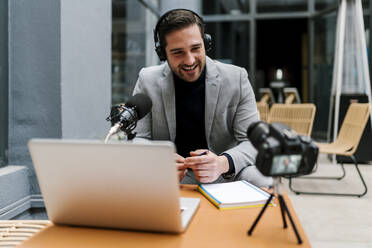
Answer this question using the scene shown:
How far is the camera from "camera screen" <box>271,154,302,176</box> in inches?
29.0

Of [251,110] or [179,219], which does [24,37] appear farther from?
[179,219]

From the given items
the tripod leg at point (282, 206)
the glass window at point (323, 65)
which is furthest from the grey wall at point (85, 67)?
the glass window at point (323, 65)

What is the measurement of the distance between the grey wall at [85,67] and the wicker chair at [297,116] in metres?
2.77

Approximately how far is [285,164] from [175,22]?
2.98 ft

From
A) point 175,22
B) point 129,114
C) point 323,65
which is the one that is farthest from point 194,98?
point 323,65

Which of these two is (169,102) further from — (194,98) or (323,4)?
(323,4)

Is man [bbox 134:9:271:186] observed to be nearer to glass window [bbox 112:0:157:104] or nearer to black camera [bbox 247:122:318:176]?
black camera [bbox 247:122:318:176]

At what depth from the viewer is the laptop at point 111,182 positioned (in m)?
0.69

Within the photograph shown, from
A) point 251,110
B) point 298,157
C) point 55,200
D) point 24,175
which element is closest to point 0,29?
point 24,175

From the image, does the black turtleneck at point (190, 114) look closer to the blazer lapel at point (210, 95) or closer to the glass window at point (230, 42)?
the blazer lapel at point (210, 95)

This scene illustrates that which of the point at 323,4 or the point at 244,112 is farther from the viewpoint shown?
the point at 323,4

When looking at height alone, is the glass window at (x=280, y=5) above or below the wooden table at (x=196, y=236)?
above

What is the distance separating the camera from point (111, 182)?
0.74 metres

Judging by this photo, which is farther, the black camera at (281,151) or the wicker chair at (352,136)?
the wicker chair at (352,136)
